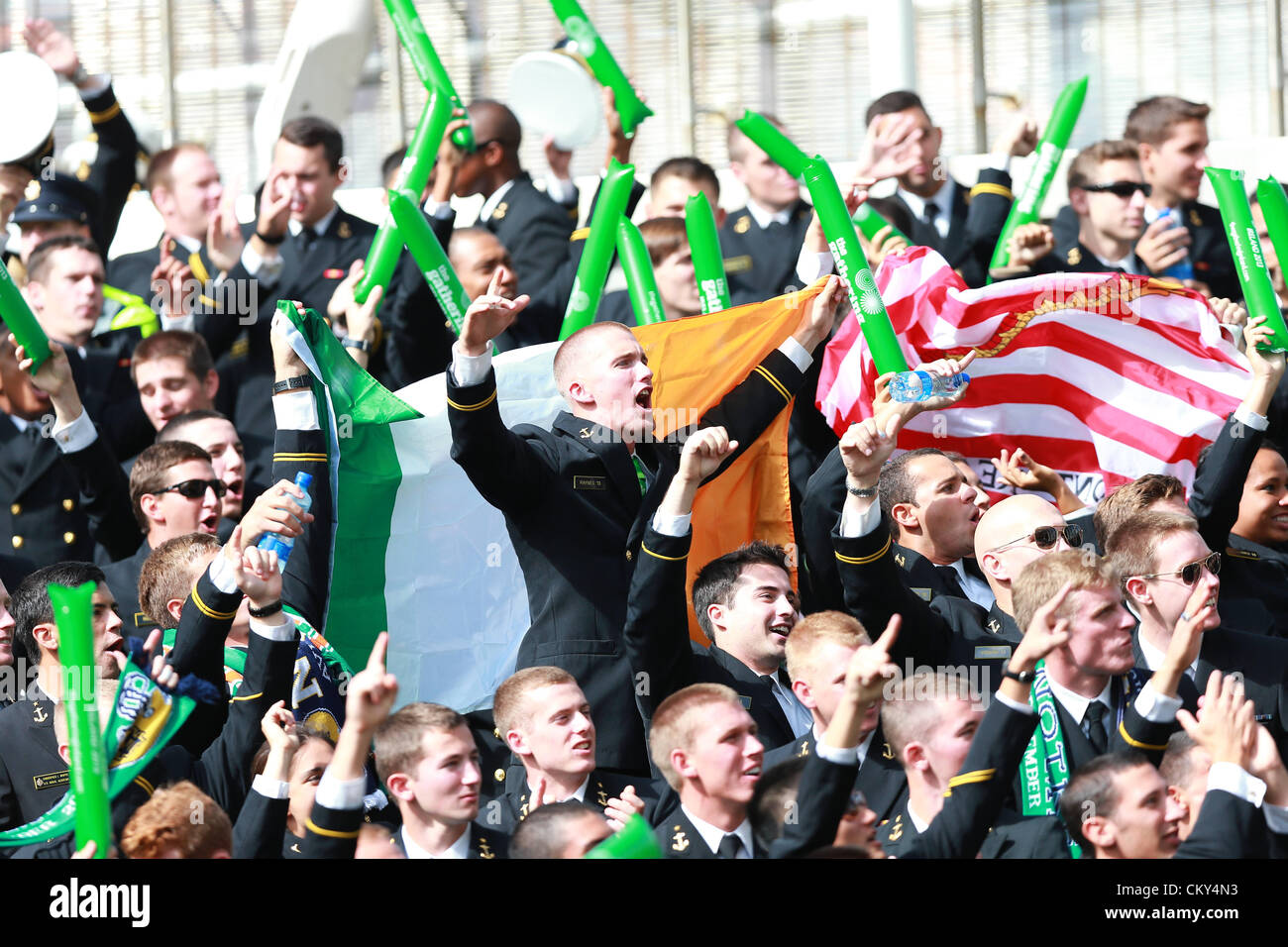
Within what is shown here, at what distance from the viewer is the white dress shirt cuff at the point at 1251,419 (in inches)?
249

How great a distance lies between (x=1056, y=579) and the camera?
211 inches

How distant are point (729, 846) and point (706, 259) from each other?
2755mm

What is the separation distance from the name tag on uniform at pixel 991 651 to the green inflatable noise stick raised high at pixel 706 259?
5.91ft

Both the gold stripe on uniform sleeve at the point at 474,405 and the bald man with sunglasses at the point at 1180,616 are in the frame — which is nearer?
the gold stripe on uniform sleeve at the point at 474,405

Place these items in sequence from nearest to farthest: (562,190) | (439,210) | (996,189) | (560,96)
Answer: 1. (439,210)
2. (996,189)
3. (560,96)
4. (562,190)

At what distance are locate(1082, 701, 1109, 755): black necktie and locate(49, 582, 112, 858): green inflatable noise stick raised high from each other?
2.56 metres

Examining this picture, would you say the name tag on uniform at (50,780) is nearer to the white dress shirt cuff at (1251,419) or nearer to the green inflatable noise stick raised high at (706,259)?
the green inflatable noise stick raised high at (706,259)

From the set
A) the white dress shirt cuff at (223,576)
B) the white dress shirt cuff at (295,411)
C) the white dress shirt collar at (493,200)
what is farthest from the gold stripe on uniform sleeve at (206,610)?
the white dress shirt collar at (493,200)

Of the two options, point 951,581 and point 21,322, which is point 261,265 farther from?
point 951,581

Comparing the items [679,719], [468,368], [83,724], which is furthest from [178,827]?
[468,368]

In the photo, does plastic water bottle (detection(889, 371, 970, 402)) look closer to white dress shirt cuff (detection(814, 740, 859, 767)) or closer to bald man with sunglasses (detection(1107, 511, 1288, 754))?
bald man with sunglasses (detection(1107, 511, 1288, 754))

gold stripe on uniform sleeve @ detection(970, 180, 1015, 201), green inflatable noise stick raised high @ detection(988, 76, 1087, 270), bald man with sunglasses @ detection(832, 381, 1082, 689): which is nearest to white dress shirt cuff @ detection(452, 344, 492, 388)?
bald man with sunglasses @ detection(832, 381, 1082, 689)

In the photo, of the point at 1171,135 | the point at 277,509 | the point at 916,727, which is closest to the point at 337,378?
the point at 277,509
